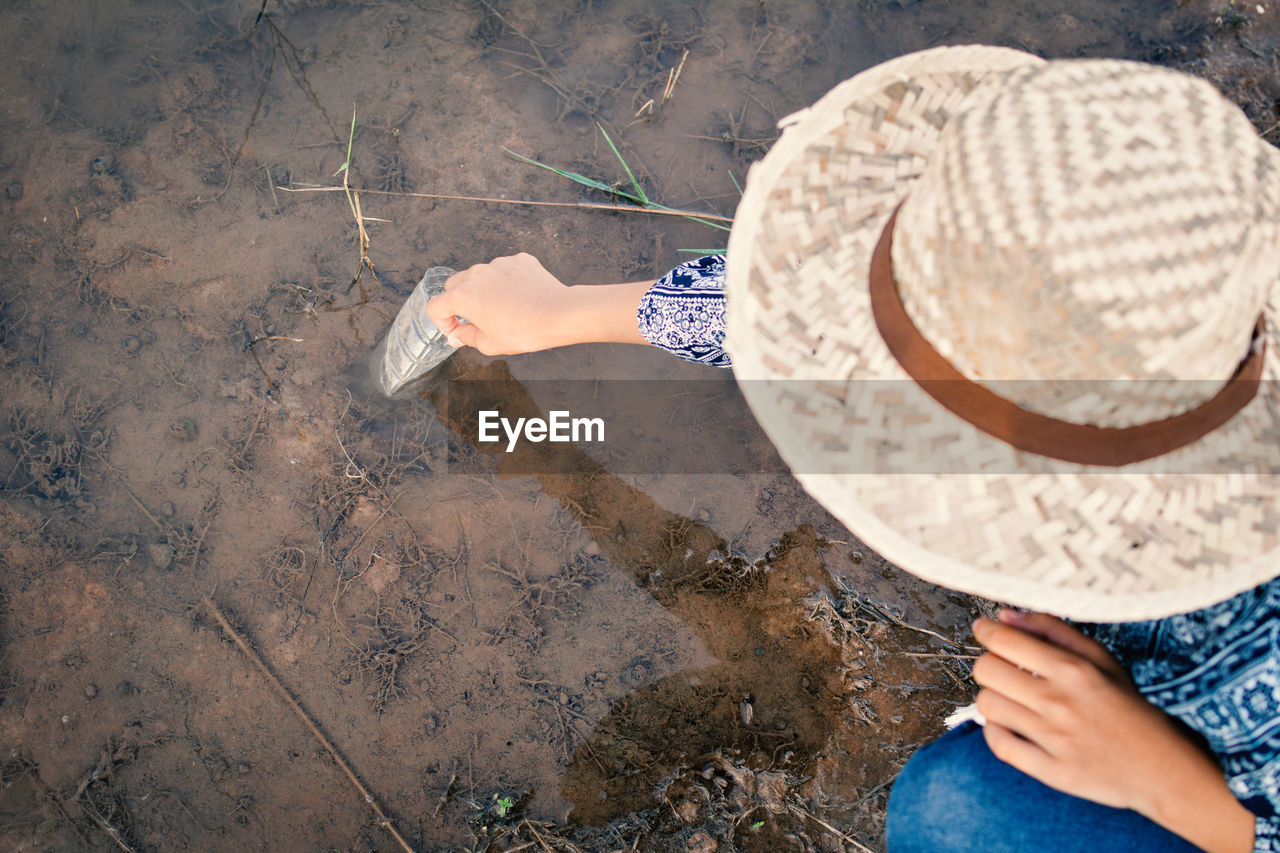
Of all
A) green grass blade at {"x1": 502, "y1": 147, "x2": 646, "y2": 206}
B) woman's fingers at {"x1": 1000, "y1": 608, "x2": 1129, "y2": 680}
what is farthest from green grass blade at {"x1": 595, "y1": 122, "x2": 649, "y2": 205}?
woman's fingers at {"x1": 1000, "y1": 608, "x2": 1129, "y2": 680}

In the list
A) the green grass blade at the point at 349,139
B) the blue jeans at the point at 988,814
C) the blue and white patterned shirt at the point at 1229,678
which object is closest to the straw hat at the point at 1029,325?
the blue and white patterned shirt at the point at 1229,678

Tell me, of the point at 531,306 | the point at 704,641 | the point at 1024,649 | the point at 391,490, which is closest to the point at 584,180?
the point at 531,306

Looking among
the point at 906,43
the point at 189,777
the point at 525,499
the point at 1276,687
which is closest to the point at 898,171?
the point at 1276,687

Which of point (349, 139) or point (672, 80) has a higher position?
point (672, 80)

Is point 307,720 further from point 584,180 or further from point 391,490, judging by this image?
point 584,180

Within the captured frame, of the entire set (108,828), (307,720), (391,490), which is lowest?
(108,828)

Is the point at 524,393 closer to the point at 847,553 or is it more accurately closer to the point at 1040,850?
the point at 847,553

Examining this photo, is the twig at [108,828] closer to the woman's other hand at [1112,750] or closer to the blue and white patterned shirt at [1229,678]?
the woman's other hand at [1112,750]
